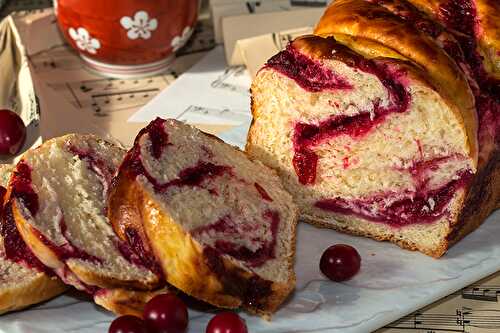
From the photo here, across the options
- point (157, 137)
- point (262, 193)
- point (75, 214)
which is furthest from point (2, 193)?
point (262, 193)

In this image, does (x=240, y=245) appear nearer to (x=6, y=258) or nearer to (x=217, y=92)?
(x=6, y=258)

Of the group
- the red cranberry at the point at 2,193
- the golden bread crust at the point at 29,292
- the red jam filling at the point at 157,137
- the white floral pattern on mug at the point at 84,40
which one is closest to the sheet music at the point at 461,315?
the red jam filling at the point at 157,137

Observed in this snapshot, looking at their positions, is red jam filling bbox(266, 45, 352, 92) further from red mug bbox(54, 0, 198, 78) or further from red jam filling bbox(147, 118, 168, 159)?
red mug bbox(54, 0, 198, 78)

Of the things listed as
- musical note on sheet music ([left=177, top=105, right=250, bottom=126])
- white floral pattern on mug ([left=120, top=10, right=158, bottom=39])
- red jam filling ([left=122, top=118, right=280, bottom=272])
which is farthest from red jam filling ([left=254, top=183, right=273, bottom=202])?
white floral pattern on mug ([left=120, top=10, right=158, bottom=39])

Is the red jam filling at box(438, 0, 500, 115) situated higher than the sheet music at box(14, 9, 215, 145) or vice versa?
the red jam filling at box(438, 0, 500, 115)

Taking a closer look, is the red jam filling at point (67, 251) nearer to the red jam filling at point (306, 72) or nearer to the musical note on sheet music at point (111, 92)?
the red jam filling at point (306, 72)

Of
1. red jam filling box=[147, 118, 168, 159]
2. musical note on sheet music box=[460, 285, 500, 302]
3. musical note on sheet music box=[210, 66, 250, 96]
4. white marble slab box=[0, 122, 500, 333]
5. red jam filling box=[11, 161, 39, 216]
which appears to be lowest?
musical note on sheet music box=[460, 285, 500, 302]

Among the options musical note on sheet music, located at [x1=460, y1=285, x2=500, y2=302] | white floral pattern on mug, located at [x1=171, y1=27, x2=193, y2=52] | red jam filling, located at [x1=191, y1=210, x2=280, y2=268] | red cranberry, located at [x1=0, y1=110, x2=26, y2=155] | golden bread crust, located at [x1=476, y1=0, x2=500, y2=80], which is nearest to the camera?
red jam filling, located at [x1=191, y1=210, x2=280, y2=268]

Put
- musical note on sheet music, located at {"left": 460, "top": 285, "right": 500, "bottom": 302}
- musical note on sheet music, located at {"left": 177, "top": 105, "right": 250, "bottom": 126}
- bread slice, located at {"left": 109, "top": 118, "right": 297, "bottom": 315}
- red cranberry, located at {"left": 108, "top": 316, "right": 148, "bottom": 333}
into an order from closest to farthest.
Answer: red cranberry, located at {"left": 108, "top": 316, "right": 148, "bottom": 333}
bread slice, located at {"left": 109, "top": 118, "right": 297, "bottom": 315}
musical note on sheet music, located at {"left": 460, "top": 285, "right": 500, "bottom": 302}
musical note on sheet music, located at {"left": 177, "top": 105, "right": 250, "bottom": 126}

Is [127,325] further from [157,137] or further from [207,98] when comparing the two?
[207,98]

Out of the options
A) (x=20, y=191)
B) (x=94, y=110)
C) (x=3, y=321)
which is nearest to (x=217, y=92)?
(x=94, y=110)
